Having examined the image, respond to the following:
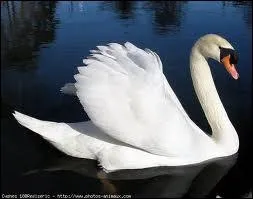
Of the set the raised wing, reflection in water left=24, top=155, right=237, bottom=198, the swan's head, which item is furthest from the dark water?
the swan's head

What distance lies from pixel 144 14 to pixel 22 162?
17.0ft

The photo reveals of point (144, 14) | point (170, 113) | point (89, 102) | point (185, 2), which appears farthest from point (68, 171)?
point (185, 2)

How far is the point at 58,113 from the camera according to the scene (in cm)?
439

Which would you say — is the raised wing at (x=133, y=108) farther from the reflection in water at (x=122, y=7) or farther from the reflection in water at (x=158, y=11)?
the reflection in water at (x=122, y=7)

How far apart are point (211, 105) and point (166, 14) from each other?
15.5 ft

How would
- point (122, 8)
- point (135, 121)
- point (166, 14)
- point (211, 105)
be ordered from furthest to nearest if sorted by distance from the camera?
point (122, 8) → point (166, 14) → point (211, 105) → point (135, 121)

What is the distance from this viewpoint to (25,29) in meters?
7.62

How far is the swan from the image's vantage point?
328 centimetres

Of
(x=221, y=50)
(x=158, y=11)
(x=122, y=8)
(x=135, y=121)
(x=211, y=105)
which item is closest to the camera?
(x=135, y=121)

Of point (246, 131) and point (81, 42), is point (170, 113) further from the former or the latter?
point (81, 42)

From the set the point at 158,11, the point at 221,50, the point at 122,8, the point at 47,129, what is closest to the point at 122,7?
the point at 122,8

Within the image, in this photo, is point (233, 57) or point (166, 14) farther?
→ point (166, 14)

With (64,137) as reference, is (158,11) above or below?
below

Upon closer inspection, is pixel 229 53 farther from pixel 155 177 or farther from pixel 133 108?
pixel 155 177
